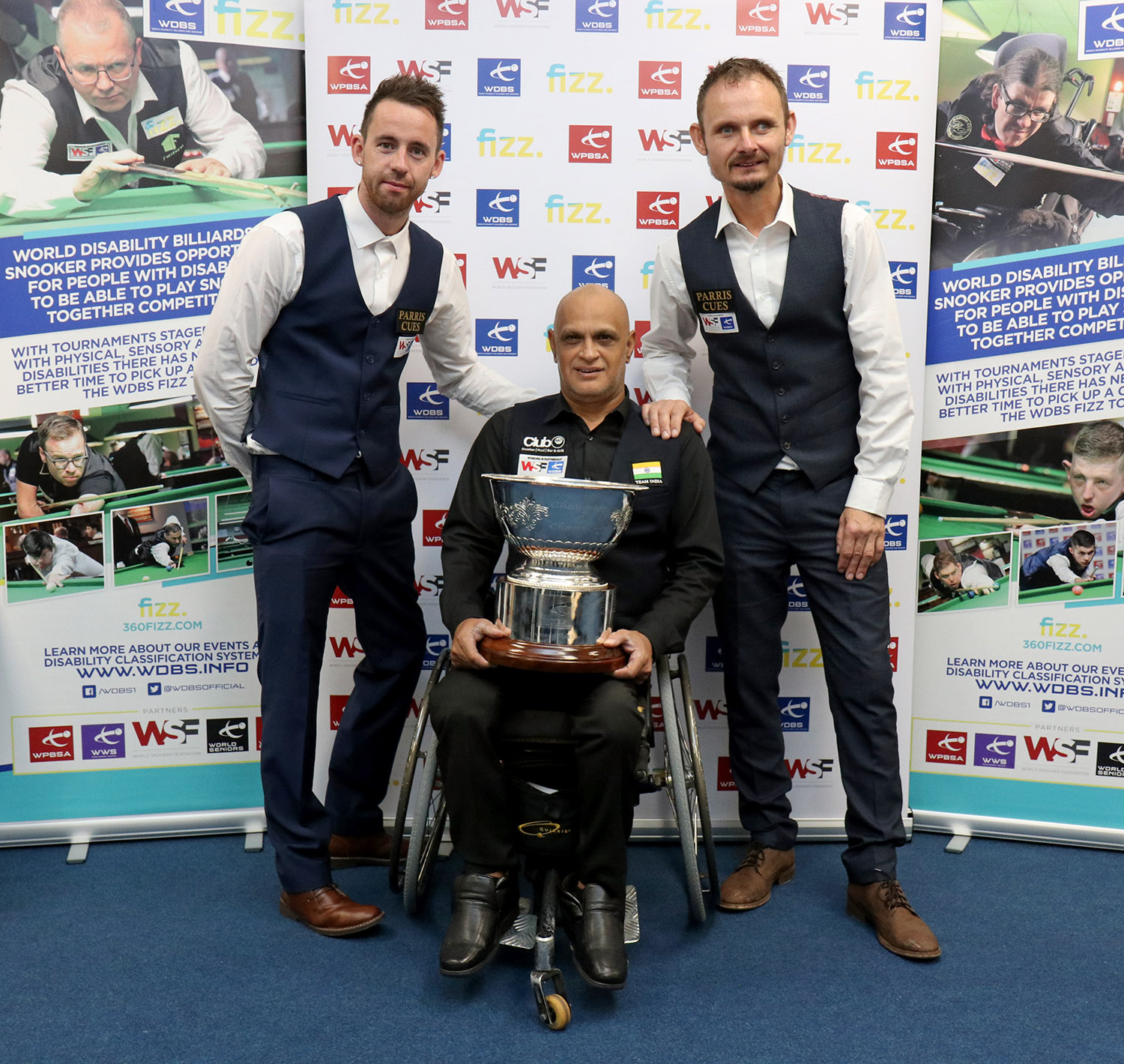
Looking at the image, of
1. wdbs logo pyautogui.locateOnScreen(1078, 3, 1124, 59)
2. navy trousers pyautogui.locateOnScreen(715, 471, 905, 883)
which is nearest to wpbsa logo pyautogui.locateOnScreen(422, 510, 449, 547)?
navy trousers pyautogui.locateOnScreen(715, 471, 905, 883)

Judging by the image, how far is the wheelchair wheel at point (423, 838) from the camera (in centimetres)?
259

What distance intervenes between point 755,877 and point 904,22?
2.60m

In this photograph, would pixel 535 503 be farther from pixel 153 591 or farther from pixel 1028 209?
pixel 1028 209

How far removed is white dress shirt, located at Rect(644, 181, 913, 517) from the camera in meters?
2.84

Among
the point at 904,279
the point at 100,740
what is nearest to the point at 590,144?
the point at 904,279

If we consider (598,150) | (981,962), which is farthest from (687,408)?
(981,962)

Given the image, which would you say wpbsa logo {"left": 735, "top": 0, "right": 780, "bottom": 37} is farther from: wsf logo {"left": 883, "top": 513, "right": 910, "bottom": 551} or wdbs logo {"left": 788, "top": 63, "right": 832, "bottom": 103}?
wsf logo {"left": 883, "top": 513, "right": 910, "bottom": 551}

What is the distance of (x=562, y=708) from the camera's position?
264 cm

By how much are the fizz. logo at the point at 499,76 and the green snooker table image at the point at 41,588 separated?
1957 millimetres

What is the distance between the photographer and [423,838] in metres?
2.74

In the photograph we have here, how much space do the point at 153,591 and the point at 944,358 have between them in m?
2.66

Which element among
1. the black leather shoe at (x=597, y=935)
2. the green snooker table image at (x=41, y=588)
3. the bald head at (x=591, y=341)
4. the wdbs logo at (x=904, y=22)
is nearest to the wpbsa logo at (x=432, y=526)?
the bald head at (x=591, y=341)

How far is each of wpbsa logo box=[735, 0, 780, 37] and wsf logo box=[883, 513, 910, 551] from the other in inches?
60.3

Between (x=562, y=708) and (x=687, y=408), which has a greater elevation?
(x=687, y=408)
